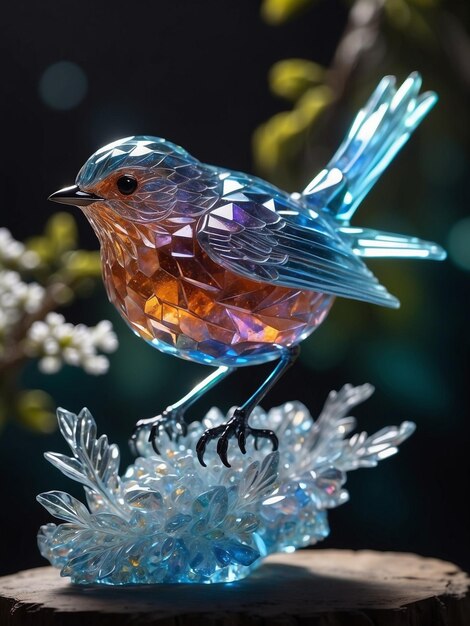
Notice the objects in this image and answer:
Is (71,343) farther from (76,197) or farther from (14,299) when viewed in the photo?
(76,197)

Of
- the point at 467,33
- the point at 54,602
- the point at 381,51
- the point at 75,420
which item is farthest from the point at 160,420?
the point at 467,33

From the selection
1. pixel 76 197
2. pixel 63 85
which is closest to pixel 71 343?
pixel 76 197

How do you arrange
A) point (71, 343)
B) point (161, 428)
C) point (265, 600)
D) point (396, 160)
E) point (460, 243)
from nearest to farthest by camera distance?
point (265, 600)
point (161, 428)
point (71, 343)
point (396, 160)
point (460, 243)

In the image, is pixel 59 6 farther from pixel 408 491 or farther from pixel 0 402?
pixel 408 491

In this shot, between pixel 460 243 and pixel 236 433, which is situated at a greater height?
pixel 460 243

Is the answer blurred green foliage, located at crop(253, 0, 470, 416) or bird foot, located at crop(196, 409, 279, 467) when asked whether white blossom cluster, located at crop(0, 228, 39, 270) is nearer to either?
blurred green foliage, located at crop(253, 0, 470, 416)

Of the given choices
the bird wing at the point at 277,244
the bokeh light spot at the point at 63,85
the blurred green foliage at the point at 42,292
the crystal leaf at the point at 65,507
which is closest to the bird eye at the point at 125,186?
the bird wing at the point at 277,244
